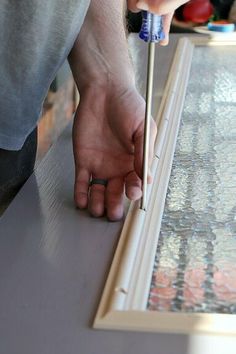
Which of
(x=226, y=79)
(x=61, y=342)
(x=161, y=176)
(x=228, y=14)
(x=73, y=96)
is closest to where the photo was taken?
(x=61, y=342)

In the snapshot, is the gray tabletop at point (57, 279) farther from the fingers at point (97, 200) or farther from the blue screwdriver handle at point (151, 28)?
the blue screwdriver handle at point (151, 28)

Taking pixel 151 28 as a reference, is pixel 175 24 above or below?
below

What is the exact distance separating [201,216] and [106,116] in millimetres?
196

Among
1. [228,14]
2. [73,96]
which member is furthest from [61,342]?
[73,96]

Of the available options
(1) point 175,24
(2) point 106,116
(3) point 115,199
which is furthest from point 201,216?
(1) point 175,24

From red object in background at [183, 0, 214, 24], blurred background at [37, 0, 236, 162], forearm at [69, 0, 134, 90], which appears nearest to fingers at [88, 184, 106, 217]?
forearm at [69, 0, 134, 90]

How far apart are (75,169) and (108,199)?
92mm

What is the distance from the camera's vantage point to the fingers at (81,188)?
0.65 metres

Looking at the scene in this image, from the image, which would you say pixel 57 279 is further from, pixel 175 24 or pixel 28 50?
pixel 175 24

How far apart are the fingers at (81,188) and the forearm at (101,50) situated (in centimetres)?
13

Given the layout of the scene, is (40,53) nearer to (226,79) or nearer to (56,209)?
(56,209)

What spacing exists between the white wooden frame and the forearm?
0.33 ft

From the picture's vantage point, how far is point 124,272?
0.51 meters

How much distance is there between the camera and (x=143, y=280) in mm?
498
